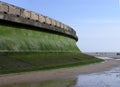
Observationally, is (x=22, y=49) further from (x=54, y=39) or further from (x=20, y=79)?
(x=54, y=39)

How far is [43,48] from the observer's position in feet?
107

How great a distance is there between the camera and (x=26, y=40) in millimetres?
29000

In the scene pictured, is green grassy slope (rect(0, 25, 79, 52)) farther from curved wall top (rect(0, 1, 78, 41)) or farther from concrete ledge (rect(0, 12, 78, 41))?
curved wall top (rect(0, 1, 78, 41))

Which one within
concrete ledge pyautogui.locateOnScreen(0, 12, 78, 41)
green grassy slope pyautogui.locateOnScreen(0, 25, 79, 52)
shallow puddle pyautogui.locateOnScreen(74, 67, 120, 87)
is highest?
concrete ledge pyautogui.locateOnScreen(0, 12, 78, 41)

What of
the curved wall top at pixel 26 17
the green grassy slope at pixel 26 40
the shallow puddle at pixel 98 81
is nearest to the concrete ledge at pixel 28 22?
the curved wall top at pixel 26 17

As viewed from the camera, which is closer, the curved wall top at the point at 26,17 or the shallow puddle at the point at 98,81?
the shallow puddle at the point at 98,81

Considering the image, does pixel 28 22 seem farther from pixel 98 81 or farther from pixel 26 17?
pixel 98 81

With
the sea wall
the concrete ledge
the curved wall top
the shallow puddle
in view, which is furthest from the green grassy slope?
the shallow puddle

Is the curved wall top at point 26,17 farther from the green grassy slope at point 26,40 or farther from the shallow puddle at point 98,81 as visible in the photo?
the shallow puddle at point 98,81

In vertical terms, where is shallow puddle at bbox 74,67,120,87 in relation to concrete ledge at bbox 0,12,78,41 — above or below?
below

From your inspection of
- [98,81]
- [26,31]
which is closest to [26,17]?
[26,31]

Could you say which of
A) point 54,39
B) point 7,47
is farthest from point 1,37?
point 54,39

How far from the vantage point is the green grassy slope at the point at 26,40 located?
2539 cm

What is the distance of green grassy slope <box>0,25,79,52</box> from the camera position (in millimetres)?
25394
